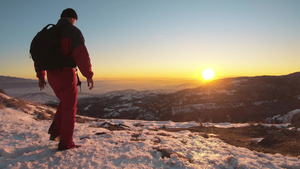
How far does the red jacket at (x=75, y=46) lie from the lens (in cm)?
248

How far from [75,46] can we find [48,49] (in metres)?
0.38

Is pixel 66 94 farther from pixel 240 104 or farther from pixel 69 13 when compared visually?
pixel 240 104

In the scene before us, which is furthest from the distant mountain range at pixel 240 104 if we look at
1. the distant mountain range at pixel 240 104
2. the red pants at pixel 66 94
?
the red pants at pixel 66 94

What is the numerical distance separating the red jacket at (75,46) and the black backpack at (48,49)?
0.08 m

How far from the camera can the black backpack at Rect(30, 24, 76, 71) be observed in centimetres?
239

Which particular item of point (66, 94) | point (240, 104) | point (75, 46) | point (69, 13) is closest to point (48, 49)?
point (75, 46)

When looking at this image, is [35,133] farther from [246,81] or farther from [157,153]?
[246,81]

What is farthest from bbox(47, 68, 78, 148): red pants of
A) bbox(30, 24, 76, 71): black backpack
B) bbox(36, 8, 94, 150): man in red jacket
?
bbox(30, 24, 76, 71): black backpack

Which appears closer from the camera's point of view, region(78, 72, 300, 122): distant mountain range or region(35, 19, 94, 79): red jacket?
region(35, 19, 94, 79): red jacket

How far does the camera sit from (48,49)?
2400 mm

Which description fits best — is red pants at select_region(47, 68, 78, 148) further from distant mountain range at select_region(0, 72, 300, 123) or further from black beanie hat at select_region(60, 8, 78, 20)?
distant mountain range at select_region(0, 72, 300, 123)

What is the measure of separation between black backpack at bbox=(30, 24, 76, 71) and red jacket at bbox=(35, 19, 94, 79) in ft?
0.25

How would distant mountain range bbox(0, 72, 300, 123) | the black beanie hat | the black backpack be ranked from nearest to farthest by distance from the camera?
the black backpack, the black beanie hat, distant mountain range bbox(0, 72, 300, 123)

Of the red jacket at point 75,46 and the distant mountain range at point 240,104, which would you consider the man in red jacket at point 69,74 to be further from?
the distant mountain range at point 240,104
